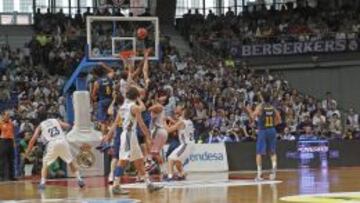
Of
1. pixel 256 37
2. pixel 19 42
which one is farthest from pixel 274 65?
pixel 19 42

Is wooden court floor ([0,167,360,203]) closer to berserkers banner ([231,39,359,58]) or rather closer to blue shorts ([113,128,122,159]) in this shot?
blue shorts ([113,128,122,159])

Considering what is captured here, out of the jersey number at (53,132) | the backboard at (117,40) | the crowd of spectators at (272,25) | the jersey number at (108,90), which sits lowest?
the jersey number at (53,132)

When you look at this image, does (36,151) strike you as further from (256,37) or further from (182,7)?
(182,7)

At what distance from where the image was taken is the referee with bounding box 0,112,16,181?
22562 mm

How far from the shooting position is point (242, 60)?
38.3 meters

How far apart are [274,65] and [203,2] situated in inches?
358

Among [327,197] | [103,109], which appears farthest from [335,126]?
[327,197]

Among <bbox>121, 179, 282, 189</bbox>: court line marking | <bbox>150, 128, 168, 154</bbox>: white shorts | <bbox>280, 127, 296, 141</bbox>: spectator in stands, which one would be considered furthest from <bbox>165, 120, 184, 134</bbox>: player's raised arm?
<bbox>280, 127, 296, 141</bbox>: spectator in stands

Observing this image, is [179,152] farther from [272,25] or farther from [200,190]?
[272,25]

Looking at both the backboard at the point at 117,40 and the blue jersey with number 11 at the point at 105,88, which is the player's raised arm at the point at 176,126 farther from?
the backboard at the point at 117,40

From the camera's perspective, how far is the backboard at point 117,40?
2322 cm

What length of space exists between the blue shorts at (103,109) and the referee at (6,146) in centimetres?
247

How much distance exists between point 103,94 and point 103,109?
34.3 inches

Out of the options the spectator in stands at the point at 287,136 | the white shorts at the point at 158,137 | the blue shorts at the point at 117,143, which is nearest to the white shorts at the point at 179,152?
the white shorts at the point at 158,137
